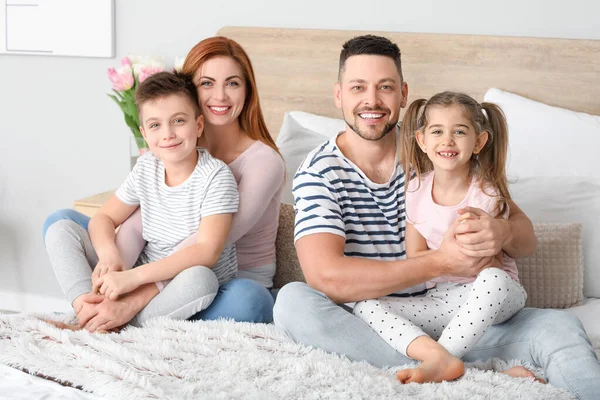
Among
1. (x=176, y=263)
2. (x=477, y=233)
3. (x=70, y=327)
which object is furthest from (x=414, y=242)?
(x=70, y=327)

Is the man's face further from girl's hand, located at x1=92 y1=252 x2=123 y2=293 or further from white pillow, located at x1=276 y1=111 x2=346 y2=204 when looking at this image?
girl's hand, located at x1=92 y1=252 x2=123 y2=293

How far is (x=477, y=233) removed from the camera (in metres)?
1.82

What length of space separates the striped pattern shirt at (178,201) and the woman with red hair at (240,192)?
0.04 metres

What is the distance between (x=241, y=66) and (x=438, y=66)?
789mm

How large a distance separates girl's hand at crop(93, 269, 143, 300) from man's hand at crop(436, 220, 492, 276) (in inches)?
29.8

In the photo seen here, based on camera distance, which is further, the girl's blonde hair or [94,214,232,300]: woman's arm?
[94,214,232,300]: woman's arm

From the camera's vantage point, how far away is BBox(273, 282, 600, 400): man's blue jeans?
173 cm

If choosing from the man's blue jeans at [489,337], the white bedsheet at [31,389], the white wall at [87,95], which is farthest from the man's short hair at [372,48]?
the white bedsheet at [31,389]

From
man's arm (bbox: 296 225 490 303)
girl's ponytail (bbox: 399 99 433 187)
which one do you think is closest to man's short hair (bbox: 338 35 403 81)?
girl's ponytail (bbox: 399 99 433 187)

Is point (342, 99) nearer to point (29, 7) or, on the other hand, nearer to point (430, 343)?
point (430, 343)

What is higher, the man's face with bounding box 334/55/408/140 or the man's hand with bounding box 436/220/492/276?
the man's face with bounding box 334/55/408/140

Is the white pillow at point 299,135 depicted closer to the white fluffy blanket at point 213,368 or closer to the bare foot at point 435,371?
the white fluffy blanket at point 213,368

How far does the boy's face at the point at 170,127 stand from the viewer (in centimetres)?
215

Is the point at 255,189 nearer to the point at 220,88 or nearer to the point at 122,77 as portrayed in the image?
the point at 220,88
